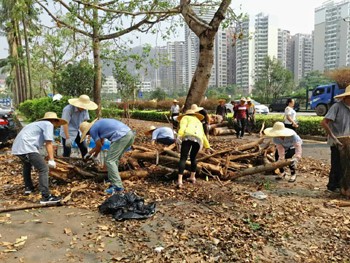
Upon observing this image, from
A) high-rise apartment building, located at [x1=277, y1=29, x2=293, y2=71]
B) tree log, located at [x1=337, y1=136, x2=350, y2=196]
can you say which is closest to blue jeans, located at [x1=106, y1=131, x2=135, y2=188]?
tree log, located at [x1=337, y1=136, x2=350, y2=196]

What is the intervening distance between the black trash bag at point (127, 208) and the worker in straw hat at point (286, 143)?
8.83 ft

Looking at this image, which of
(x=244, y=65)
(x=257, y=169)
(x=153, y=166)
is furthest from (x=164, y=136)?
(x=244, y=65)

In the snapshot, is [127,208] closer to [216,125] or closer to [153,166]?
[153,166]

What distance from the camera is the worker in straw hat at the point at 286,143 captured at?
592 centimetres

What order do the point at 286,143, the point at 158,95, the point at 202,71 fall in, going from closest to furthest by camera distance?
the point at 286,143, the point at 202,71, the point at 158,95

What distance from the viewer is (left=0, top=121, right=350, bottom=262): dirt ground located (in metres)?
3.33

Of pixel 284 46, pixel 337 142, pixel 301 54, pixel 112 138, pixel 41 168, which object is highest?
pixel 284 46

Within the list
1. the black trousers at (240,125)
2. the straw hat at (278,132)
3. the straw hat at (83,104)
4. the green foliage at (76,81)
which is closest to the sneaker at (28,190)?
the straw hat at (83,104)

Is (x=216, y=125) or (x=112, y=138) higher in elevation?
(x=112, y=138)

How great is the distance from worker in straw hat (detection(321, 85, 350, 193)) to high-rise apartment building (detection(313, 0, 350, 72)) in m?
55.4

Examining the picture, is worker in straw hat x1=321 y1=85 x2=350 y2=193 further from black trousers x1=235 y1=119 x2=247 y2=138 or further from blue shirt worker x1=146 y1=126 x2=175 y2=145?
black trousers x1=235 y1=119 x2=247 y2=138

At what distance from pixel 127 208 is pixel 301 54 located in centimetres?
7083

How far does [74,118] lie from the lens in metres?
6.64

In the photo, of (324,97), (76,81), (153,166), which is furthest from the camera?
(324,97)
